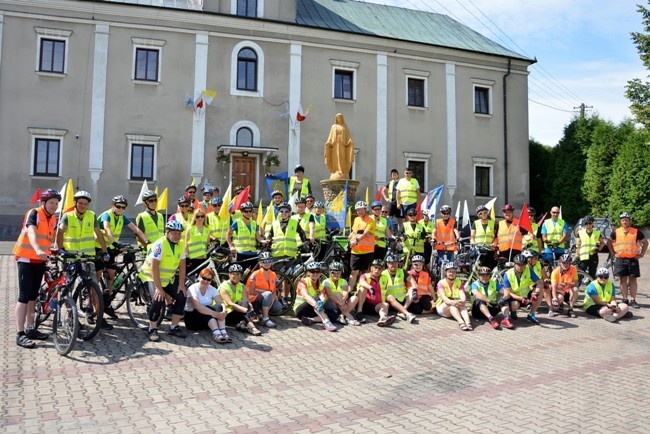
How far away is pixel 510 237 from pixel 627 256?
2594 millimetres

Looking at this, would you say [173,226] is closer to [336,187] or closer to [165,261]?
[165,261]

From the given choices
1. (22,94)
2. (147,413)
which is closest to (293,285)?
(147,413)

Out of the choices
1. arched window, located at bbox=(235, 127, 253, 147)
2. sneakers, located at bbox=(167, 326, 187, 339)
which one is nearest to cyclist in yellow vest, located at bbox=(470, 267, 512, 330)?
sneakers, located at bbox=(167, 326, 187, 339)

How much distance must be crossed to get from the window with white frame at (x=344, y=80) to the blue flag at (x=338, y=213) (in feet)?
42.6

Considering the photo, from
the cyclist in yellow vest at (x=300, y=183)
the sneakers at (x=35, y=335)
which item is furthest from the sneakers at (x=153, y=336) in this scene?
the cyclist in yellow vest at (x=300, y=183)

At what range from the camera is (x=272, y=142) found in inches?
963

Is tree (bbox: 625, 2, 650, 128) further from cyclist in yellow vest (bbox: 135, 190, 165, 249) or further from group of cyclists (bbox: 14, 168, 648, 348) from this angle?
cyclist in yellow vest (bbox: 135, 190, 165, 249)

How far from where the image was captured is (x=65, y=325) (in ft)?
23.5

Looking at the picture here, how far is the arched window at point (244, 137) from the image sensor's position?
24097 mm

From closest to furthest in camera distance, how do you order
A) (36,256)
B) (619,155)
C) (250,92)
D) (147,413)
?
(147,413) < (36,256) < (250,92) < (619,155)

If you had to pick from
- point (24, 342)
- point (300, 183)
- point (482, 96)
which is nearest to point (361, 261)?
point (300, 183)

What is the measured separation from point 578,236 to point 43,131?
61.4 ft

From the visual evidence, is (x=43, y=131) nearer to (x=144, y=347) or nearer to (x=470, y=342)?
(x=144, y=347)

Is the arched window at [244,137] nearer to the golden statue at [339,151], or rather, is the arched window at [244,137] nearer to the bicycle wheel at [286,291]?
the golden statue at [339,151]
